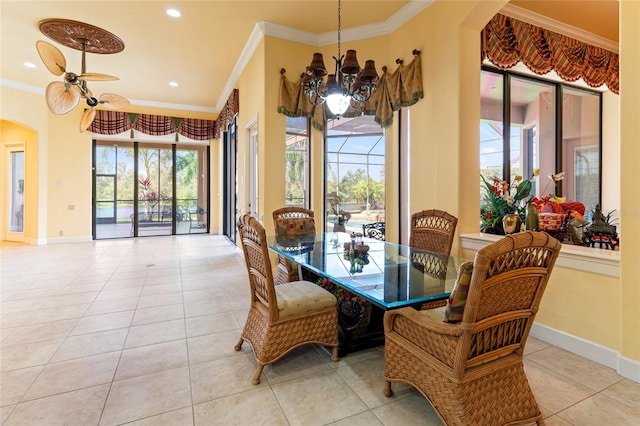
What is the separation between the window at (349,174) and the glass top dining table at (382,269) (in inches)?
67.0

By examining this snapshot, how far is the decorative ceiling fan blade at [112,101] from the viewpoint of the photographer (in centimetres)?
467

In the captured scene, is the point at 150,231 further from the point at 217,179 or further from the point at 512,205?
the point at 512,205

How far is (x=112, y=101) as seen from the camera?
4754 millimetres

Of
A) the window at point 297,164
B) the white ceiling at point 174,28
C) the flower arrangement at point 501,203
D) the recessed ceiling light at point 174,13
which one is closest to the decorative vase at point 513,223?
the flower arrangement at point 501,203

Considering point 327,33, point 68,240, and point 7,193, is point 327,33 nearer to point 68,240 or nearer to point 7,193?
point 68,240

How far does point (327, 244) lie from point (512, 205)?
1.87 metres

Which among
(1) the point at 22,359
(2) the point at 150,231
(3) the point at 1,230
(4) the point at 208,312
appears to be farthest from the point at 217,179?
(1) the point at 22,359

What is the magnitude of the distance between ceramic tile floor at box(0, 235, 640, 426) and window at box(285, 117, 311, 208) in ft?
5.68

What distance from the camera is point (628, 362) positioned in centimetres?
199

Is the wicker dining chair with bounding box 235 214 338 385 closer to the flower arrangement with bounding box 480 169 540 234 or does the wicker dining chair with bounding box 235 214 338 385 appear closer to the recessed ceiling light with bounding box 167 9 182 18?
the flower arrangement with bounding box 480 169 540 234

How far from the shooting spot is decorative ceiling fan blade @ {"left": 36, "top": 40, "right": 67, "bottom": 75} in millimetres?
3522

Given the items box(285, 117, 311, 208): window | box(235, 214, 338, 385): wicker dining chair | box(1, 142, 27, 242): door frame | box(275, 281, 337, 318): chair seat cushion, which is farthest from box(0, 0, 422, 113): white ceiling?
box(275, 281, 337, 318): chair seat cushion

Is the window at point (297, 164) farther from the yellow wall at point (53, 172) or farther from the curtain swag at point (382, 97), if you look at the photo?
the yellow wall at point (53, 172)

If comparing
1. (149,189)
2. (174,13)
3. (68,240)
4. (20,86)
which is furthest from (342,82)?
(68,240)
